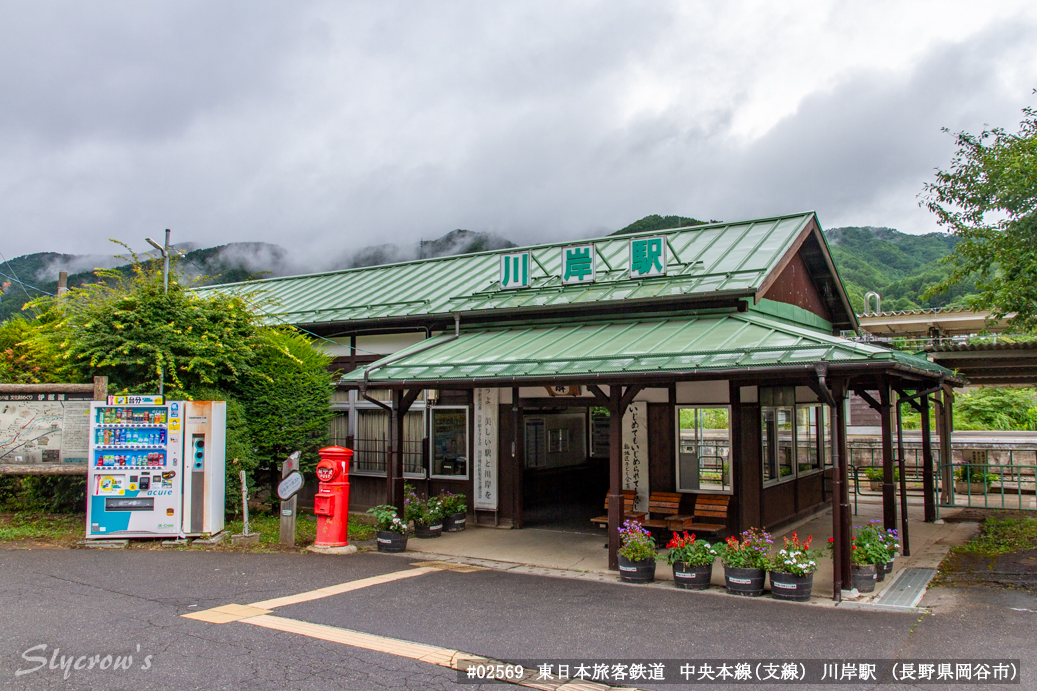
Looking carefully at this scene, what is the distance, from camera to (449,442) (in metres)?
13.6

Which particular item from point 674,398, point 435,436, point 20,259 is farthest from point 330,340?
Answer: point 20,259

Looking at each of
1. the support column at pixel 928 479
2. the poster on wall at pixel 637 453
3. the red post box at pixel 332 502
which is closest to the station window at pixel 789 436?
the support column at pixel 928 479

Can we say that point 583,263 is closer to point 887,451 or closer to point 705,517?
point 705,517

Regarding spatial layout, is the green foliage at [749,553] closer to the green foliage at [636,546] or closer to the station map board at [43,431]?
the green foliage at [636,546]

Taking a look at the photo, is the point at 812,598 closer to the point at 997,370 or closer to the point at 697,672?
the point at 697,672

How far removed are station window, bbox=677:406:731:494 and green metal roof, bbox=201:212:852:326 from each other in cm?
202

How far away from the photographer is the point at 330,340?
1513cm

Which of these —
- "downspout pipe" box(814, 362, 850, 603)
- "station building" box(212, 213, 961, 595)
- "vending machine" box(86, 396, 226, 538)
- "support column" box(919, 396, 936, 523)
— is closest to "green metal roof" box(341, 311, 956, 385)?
"station building" box(212, 213, 961, 595)

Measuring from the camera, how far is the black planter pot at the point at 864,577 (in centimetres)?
816

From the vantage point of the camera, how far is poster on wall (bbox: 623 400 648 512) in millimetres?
11586

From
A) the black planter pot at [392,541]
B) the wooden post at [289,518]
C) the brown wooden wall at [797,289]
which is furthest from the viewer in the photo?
the brown wooden wall at [797,289]

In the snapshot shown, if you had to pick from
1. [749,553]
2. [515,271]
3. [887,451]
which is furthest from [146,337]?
[887,451]

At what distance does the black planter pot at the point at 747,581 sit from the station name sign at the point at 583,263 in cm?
533

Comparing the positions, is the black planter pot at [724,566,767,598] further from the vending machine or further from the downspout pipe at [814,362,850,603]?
the vending machine
